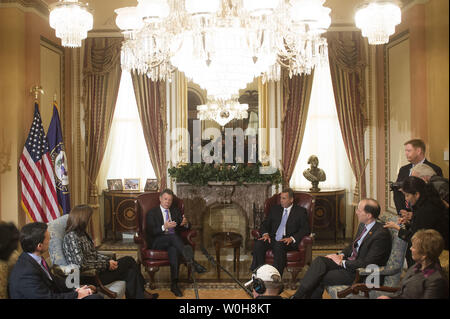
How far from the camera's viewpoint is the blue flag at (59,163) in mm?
5621

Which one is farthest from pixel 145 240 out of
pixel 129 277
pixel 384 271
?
pixel 384 271

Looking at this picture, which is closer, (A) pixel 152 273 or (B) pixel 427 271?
(B) pixel 427 271

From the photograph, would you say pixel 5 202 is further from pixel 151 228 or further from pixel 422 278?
pixel 422 278

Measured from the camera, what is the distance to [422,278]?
2639 millimetres

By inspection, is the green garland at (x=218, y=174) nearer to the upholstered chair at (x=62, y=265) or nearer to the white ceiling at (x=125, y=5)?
the white ceiling at (x=125, y=5)

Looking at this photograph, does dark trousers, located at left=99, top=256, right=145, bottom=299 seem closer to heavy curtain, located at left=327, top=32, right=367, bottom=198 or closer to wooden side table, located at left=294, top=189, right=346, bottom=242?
wooden side table, located at left=294, top=189, right=346, bottom=242

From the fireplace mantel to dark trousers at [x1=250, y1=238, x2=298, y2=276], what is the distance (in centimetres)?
157

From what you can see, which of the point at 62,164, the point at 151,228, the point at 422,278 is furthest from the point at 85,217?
the point at 422,278

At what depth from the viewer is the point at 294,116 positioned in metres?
6.78

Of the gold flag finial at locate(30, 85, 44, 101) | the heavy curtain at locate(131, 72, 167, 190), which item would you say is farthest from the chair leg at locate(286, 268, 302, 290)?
the gold flag finial at locate(30, 85, 44, 101)

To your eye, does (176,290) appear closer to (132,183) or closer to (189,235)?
(189,235)

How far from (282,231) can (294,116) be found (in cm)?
233

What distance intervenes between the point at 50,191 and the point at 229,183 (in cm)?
257

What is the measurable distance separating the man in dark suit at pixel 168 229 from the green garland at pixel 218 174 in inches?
44.5
